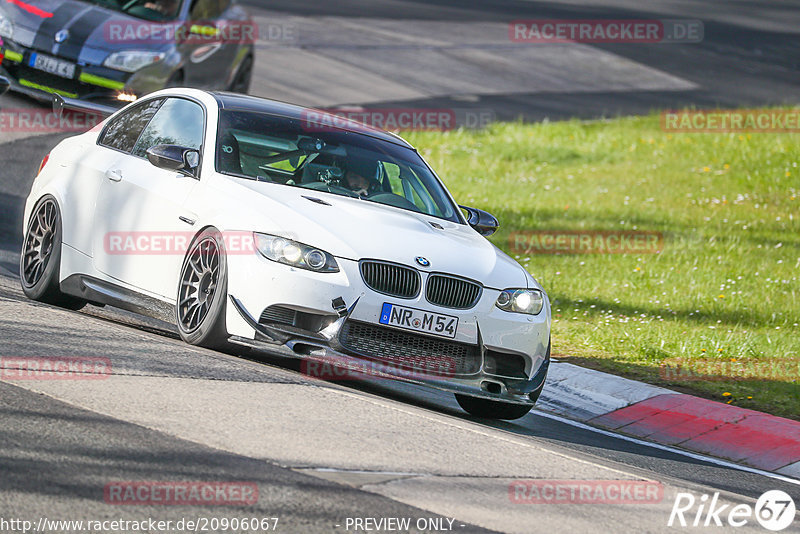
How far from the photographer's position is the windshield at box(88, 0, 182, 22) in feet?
51.0

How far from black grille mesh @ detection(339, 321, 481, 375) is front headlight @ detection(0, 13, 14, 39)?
9270 mm

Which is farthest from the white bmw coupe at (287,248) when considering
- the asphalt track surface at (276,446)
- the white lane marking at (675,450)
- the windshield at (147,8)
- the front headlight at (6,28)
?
the windshield at (147,8)

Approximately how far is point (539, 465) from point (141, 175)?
11.6ft

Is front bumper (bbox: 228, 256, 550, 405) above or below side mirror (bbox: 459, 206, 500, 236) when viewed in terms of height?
below

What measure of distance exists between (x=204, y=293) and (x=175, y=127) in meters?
1.68

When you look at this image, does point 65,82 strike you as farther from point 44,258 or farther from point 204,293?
point 204,293

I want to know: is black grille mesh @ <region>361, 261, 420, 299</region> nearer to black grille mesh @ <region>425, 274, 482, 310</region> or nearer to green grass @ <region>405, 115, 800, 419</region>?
black grille mesh @ <region>425, 274, 482, 310</region>

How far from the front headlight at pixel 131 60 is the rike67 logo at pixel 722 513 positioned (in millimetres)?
10116

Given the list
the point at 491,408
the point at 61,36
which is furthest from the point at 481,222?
the point at 61,36

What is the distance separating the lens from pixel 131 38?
14992 millimetres

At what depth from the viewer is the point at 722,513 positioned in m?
5.97

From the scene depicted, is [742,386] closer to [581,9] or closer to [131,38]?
[131,38]

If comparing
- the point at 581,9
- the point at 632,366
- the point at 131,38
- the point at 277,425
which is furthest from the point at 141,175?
the point at 581,9

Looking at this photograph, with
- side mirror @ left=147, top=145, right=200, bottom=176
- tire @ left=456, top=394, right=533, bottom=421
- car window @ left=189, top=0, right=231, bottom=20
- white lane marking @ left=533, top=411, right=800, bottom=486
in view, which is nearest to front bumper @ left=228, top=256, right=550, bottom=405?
tire @ left=456, top=394, right=533, bottom=421
